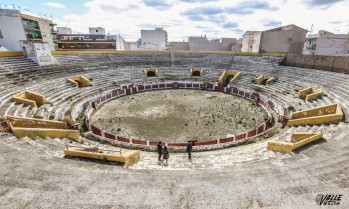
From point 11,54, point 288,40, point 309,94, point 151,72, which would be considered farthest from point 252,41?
point 11,54

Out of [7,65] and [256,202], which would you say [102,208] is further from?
[7,65]

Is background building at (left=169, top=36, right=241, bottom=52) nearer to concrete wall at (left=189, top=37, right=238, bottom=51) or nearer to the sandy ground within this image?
concrete wall at (left=189, top=37, right=238, bottom=51)

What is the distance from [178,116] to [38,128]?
12830mm

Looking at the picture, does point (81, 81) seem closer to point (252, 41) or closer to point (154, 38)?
point (154, 38)

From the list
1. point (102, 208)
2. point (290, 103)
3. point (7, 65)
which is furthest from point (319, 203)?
point (7, 65)

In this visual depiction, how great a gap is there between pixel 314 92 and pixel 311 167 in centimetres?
1838

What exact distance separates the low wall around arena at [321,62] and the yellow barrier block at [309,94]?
8.18 metres

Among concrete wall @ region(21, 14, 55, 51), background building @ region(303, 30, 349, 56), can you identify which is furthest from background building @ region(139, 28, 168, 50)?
background building @ region(303, 30, 349, 56)

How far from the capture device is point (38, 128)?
45.3 ft

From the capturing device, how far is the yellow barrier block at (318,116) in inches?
594

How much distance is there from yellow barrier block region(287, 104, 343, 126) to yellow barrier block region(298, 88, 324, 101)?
4966 mm

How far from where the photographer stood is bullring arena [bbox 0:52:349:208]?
678cm

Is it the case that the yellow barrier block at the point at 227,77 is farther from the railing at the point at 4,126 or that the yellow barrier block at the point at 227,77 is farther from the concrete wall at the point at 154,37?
the concrete wall at the point at 154,37

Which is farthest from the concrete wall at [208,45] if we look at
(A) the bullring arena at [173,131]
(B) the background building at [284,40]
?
(A) the bullring arena at [173,131]
